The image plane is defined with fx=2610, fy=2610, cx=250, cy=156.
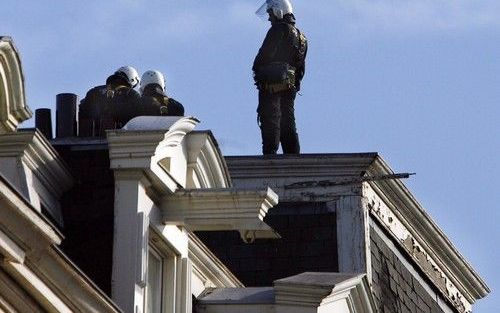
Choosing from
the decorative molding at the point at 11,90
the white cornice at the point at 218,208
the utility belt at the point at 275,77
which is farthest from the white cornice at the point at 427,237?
the decorative molding at the point at 11,90

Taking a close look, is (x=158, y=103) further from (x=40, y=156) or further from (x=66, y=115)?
(x=40, y=156)

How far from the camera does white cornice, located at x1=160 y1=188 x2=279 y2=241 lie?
66.8 ft

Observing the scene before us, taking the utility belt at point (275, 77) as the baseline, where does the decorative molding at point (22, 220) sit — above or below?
below

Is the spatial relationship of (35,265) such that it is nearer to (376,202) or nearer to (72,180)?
(72,180)

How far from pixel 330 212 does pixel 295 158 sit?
0.71 meters

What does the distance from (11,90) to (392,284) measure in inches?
369

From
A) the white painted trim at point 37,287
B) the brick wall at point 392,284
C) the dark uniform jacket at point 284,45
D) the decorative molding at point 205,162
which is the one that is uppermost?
the dark uniform jacket at point 284,45

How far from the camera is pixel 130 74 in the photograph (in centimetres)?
2467

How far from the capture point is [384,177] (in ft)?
89.0

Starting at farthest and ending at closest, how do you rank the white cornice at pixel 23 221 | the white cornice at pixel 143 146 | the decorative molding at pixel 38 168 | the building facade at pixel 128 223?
the white cornice at pixel 143 146, the decorative molding at pixel 38 168, the building facade at pixel 128 223, the white cornice at pixel 23 221

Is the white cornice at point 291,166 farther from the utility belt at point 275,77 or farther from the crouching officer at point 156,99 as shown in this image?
the crouching officer at point 156,99

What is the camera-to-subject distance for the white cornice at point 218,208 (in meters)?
20.4

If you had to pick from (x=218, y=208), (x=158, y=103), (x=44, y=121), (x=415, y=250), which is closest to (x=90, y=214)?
(x=218, y=208)

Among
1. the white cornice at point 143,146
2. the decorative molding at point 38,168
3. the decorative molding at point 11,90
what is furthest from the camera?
the white cornice at point 143,146
